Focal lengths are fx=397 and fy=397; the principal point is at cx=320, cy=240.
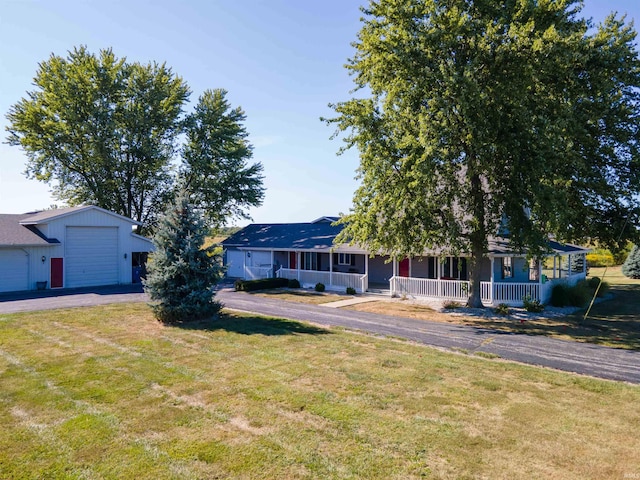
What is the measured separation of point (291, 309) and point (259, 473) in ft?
44.5

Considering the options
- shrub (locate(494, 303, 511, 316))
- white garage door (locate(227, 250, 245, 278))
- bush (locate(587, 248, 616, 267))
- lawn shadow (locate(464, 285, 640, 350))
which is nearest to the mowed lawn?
lawn shadow (locate(464, 285, 640, 350))

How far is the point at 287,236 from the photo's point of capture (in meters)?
32.0

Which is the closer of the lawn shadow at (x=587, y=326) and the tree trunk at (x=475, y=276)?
the lawn shadow at (x=587, y=326)

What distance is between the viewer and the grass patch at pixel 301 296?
2199 centimetres

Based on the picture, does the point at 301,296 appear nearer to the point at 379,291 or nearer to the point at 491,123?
the point at 379,291

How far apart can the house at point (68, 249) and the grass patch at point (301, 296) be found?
12323mm

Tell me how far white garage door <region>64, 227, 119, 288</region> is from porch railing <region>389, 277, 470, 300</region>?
2081cm

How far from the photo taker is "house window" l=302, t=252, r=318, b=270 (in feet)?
98.4

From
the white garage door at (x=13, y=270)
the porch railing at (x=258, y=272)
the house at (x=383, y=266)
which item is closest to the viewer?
the house at (x=383, y=266)

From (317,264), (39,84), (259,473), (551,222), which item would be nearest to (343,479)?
(259,473)

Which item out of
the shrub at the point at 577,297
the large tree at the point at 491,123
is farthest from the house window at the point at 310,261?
the shrub at the point at 577,297

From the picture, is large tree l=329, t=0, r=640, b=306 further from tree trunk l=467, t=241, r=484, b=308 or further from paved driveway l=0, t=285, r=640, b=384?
paved driveway l=0, t=285, r=640, b=384

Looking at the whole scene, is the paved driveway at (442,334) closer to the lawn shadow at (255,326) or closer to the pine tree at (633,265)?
the lawn shadow at (255,326)

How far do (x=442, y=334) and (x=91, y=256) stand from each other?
83.3 feet
